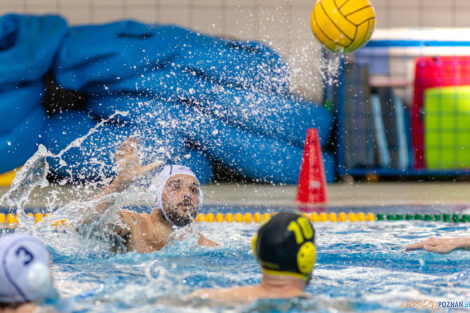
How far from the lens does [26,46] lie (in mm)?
5895

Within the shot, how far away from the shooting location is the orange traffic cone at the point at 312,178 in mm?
4746

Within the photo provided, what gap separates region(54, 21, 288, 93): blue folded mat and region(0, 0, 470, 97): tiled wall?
2.69ft

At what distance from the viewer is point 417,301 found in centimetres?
208

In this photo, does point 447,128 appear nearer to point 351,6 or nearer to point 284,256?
point 351,6

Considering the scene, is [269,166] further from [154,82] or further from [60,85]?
[60,85]

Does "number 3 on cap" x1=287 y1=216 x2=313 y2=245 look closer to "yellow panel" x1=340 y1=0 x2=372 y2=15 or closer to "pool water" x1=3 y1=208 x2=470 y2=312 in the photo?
"pool water" x1=3 y1=208 x2=470 y2=312

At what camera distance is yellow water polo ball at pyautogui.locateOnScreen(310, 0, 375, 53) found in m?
3.84

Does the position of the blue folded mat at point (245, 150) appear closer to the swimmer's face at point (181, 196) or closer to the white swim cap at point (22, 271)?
the swimmer's face at point (181, 196)

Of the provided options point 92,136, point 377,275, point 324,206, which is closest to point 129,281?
point 377,275

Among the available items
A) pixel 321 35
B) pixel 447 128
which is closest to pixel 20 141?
pixel 321 35

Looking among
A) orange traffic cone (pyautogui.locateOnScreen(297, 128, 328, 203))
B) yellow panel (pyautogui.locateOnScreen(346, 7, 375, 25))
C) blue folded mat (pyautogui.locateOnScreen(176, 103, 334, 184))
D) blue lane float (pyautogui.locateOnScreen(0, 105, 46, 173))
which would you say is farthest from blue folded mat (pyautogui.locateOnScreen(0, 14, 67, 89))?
yellow panel (pyautogui.locateOnScreen(346, 7, 375, 25))

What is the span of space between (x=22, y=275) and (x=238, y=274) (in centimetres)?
97

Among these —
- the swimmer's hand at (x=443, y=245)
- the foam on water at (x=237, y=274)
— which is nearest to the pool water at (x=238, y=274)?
the foam on water at (x=237, y=274)

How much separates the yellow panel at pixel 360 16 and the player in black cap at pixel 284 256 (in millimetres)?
2208
